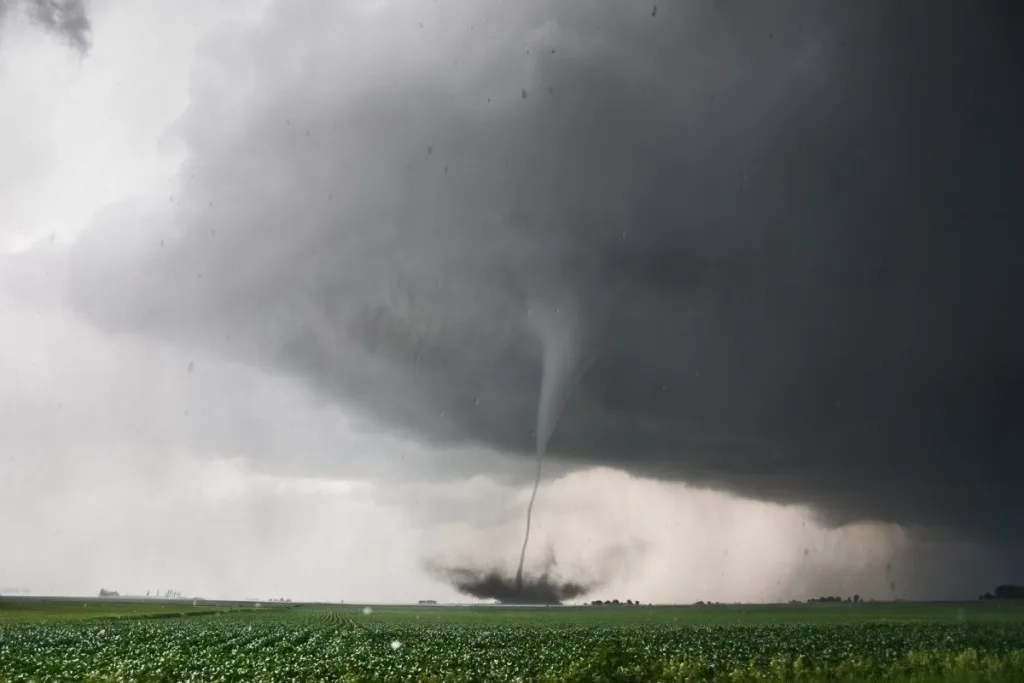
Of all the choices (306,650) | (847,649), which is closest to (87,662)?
(306,650)

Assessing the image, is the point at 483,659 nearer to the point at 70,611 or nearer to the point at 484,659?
the point at 484,659

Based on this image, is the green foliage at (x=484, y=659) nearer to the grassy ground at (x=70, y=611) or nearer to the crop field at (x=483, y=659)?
the crop field at (x=483, y=659)

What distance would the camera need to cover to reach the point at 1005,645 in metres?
44.2

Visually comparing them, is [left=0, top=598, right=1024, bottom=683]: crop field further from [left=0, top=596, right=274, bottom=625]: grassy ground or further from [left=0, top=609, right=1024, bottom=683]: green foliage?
[left=0, top=596, right=274, bottom=625]: grassy ground

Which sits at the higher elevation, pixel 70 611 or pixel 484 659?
pixel 484 659

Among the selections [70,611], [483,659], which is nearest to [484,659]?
[483,659]

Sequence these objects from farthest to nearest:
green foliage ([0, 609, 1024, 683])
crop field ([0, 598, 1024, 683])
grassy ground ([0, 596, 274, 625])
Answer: grassy ground ([0, 596, 274, 625]) → crop field ([0, 598, 1024, 683]) → green foliage ([0, 609, 1024, 683])

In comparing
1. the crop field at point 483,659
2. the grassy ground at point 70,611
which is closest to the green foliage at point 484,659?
the crop field at point 483,659

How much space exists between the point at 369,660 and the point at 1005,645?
36.8 meters

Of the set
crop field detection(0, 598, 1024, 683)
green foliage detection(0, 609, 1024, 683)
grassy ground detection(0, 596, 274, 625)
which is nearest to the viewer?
green foliage detection(0, 609, 1024, 683)

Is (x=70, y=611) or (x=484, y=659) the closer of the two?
(x=484, y=659)

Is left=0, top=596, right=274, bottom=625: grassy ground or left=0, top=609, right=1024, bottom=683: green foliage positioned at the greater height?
left=0, top=609, right=1024, bottom=683: green foliage

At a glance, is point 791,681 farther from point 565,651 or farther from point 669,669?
point 565,651

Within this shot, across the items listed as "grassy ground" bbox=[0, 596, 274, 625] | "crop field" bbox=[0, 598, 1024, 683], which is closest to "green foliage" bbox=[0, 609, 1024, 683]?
"crop field" bbox=[0, 598, 1024, 683]
